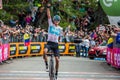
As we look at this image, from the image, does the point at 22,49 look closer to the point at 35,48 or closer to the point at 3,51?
the point at 35,48

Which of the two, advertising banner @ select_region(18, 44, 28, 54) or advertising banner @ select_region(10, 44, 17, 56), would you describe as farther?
advertising banner @ select_region(18, 44, 28, 54)

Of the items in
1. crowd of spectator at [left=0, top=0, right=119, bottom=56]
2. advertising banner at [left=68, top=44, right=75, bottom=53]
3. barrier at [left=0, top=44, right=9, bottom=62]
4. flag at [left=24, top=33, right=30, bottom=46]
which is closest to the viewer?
barrier at [left=0, top=44, right=9, bottom=62]

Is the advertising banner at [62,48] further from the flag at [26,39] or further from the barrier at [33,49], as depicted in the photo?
the flag at [26,39]

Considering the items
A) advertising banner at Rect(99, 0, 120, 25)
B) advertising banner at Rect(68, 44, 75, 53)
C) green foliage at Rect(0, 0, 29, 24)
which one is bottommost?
advertising banner at Rect(68, 44, 75, 53)

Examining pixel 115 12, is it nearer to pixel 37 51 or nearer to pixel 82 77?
pixel 82 77

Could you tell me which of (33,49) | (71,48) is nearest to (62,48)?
(71,48)

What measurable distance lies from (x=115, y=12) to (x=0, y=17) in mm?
21264

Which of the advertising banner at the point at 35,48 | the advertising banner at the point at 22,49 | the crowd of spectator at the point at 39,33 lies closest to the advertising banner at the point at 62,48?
the crowd of spectator at the point at 39,33

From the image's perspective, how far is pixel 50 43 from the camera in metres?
15.9

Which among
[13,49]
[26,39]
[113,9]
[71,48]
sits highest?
[113,9]

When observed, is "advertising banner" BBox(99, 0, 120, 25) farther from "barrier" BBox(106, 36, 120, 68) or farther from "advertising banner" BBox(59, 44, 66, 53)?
"advertising banner" BBox(59, 44, 66, 53)

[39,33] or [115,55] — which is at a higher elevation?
[39,33]

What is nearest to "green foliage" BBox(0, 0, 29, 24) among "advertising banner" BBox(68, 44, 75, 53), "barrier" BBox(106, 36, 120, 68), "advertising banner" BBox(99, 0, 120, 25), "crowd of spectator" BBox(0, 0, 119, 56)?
"crowd of spectator" BBox(0, 0, 119, 56)

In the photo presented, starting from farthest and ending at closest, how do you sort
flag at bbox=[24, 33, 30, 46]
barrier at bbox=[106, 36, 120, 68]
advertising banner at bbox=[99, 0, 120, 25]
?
flag at bbox=[24, 33, 30, 46]
barrier at bbox=[106, 36, 120, 68]
advertising banner at bbox=[99, 0, 120, 25]
